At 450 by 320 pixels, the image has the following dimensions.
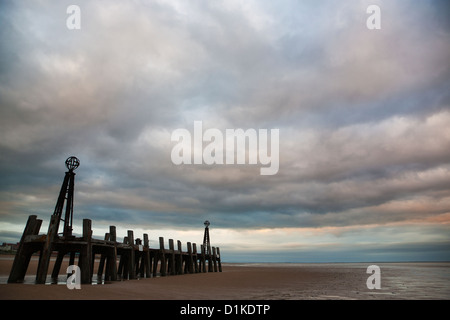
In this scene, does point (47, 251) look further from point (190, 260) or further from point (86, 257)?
point (190, 260)

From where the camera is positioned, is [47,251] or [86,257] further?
[86,257]

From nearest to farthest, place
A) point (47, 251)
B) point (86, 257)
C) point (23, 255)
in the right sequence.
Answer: point (47, 251) < point (86, 257) < point (23, 255)

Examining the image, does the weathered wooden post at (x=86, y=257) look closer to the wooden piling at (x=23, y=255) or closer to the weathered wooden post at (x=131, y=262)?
the wooden piling at (x=23, y=255)

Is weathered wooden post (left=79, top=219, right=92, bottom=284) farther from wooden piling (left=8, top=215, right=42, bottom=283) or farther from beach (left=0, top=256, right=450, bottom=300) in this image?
wooden piling (left=8, top=215, right=42, bottom=283)

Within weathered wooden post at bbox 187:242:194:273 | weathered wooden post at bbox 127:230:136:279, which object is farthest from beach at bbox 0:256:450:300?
weathered wooden post at bbox 187:242:194:273

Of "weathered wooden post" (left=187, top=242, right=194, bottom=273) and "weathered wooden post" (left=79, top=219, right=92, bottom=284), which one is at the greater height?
"weathered wooden post" (left=79, top=219, right=92, bottom=284)

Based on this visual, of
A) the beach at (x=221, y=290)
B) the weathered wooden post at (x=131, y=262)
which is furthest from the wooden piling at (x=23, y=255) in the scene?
the weathered wooden post at (x=131, y=262)

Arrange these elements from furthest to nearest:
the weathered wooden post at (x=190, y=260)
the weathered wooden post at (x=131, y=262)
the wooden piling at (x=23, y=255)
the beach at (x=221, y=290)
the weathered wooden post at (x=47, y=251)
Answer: the weathered wooden post at (x=190, y=260) < the weathered wooden post at (x=131, y=262) < the wooden piling at (x=23, y=255) < the weathered wooden post at (x=47, y=251) < the beach at (x=221, y=290)

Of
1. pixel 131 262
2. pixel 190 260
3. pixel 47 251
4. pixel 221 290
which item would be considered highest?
pixel 47 251

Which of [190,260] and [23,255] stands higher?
[23,255]

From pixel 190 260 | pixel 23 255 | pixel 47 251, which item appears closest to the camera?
pixel 47 251

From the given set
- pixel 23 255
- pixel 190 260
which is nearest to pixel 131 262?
pixel 23 255

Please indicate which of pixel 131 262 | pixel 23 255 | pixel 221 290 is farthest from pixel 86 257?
pixel 221 290
